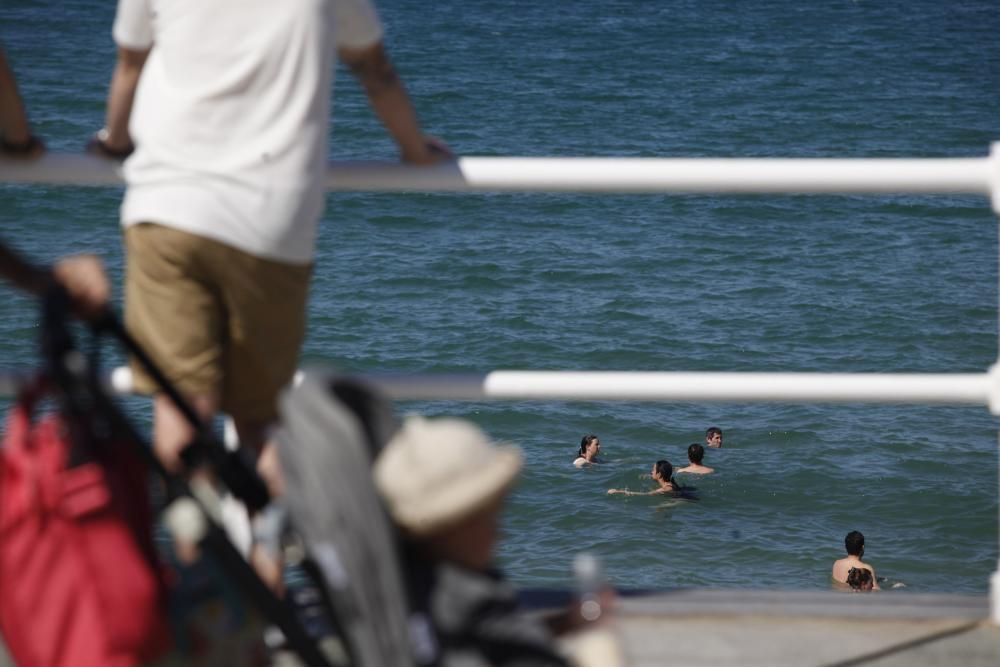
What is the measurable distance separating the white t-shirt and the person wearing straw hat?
73 centimetres

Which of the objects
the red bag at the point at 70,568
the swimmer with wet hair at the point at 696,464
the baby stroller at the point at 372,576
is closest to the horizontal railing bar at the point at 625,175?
the baby stroller at the point at 372,576

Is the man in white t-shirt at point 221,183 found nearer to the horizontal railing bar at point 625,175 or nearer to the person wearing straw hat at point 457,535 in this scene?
the horizontal railing bar at point 625,175

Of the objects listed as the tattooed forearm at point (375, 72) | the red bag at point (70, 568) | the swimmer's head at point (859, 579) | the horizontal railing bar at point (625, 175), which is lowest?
the swimmer's head at point (859, 579)

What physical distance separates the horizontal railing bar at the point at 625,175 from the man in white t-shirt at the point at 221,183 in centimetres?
51

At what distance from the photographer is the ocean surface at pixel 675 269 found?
2938 centimetres

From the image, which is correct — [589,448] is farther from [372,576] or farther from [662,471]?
[372,576]

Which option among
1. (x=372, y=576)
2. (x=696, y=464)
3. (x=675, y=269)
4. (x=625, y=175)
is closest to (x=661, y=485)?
(x=696, y=464)

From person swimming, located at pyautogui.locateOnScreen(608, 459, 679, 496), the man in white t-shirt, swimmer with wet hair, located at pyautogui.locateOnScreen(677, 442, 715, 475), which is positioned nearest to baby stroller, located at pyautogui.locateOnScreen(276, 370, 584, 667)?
→ the man in white t-shirt

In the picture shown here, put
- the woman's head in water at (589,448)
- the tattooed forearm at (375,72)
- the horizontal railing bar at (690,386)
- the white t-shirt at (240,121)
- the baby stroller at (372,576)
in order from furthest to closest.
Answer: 1. the woman's head in water at (589,448)
2. the horizontal railing bar at (690,386)
3. the tattooed forearm at (375,72)
4. the white t-shirt at (240,121)
5. the baby stroller at (372,576)

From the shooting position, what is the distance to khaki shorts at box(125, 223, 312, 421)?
2844 mm

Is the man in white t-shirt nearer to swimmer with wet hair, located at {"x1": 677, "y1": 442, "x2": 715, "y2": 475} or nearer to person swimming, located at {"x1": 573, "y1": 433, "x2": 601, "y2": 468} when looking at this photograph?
swimmer with wet hair, located at {"x1": 677, "y1": 442, "x2": 715, "y2": 475}

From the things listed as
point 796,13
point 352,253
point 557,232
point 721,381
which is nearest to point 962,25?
point 796,13

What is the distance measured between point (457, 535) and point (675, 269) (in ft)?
143

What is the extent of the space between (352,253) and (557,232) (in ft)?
20.8
